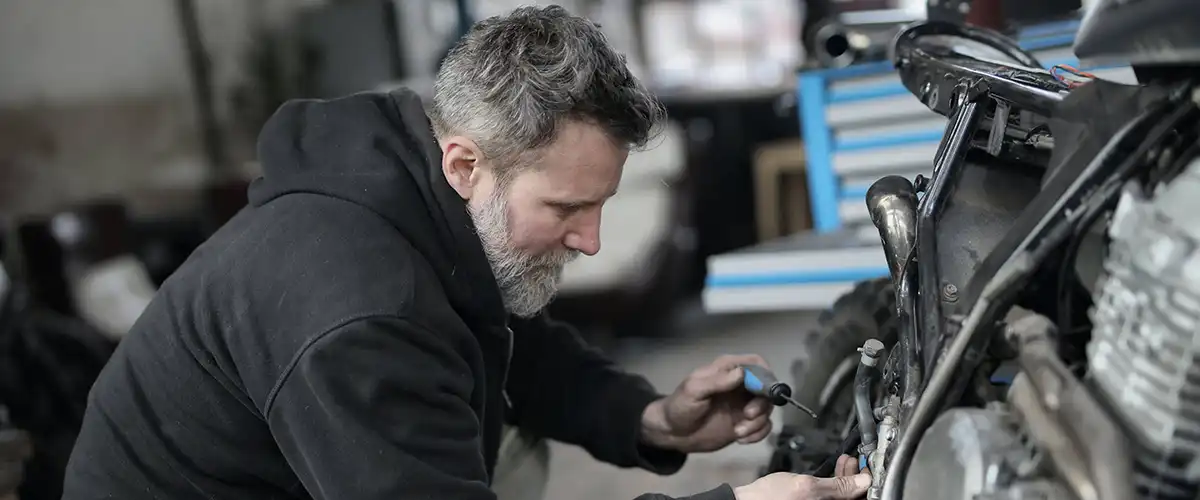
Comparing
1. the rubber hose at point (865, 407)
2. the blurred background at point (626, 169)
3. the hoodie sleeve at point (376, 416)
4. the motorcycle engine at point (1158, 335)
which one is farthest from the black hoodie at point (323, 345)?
the blurred background at point (626, 169)

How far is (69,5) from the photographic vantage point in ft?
9.24

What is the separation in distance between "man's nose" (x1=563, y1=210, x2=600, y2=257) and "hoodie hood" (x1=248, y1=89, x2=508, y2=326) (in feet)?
0.28

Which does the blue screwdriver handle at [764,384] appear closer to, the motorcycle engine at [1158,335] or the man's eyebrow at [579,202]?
the man's eyebrow at [579,202]

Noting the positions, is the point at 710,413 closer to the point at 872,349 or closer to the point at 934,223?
the point at 872,349

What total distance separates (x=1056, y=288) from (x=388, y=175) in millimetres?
563

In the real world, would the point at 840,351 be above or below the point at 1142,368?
below

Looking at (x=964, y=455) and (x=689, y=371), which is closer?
(x=964, y=455)

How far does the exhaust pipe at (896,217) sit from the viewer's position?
75cm

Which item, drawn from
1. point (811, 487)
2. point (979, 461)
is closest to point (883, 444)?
point (811, 487)

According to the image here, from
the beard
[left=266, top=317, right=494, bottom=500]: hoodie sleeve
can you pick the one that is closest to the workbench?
the beard

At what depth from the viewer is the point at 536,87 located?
33.9 inches

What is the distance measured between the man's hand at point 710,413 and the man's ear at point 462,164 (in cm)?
34

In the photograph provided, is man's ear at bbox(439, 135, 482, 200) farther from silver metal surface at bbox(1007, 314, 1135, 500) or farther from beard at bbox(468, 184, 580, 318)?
silver metal surface at bbox(1007, 314, 1135, 500)

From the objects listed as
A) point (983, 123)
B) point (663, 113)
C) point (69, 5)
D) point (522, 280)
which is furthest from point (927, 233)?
point (69, 5)
